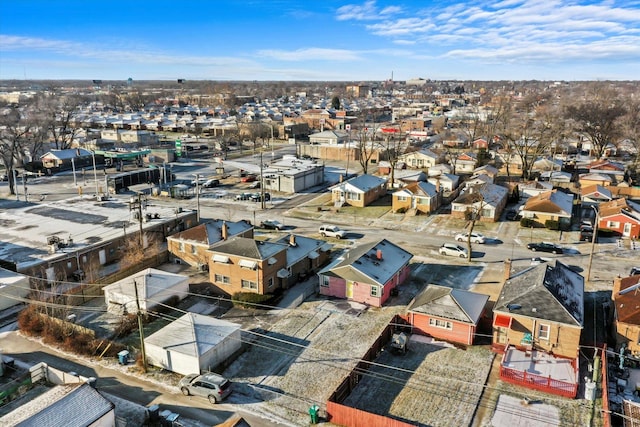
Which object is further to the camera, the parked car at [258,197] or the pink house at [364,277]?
the parked car at [258,197]

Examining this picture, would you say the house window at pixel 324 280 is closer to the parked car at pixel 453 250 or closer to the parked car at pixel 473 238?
the parked car at pixel 453 250

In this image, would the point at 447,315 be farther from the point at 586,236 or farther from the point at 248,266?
the point at 586,236

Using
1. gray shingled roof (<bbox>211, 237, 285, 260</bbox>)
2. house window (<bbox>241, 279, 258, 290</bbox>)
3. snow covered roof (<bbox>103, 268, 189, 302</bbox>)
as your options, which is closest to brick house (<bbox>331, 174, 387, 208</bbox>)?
gray shingled roof (<bbox>211, 237, 285, 260</bbox>)

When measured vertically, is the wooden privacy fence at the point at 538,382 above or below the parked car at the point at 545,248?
below

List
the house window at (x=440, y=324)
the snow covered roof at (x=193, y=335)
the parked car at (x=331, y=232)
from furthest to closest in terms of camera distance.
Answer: the parked car at (x=331, y=232)
the house window at (x=440, y=324)
the snow covered roof at (x=193, y=335)

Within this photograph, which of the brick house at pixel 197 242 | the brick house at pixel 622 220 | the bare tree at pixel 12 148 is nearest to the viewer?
the brick house at pixel 197 242

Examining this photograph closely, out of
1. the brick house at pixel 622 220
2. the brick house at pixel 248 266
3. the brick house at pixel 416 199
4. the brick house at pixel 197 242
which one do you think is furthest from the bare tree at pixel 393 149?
the brick house at pixel 248 266

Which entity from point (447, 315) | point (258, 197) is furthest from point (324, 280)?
point (258, 197)
